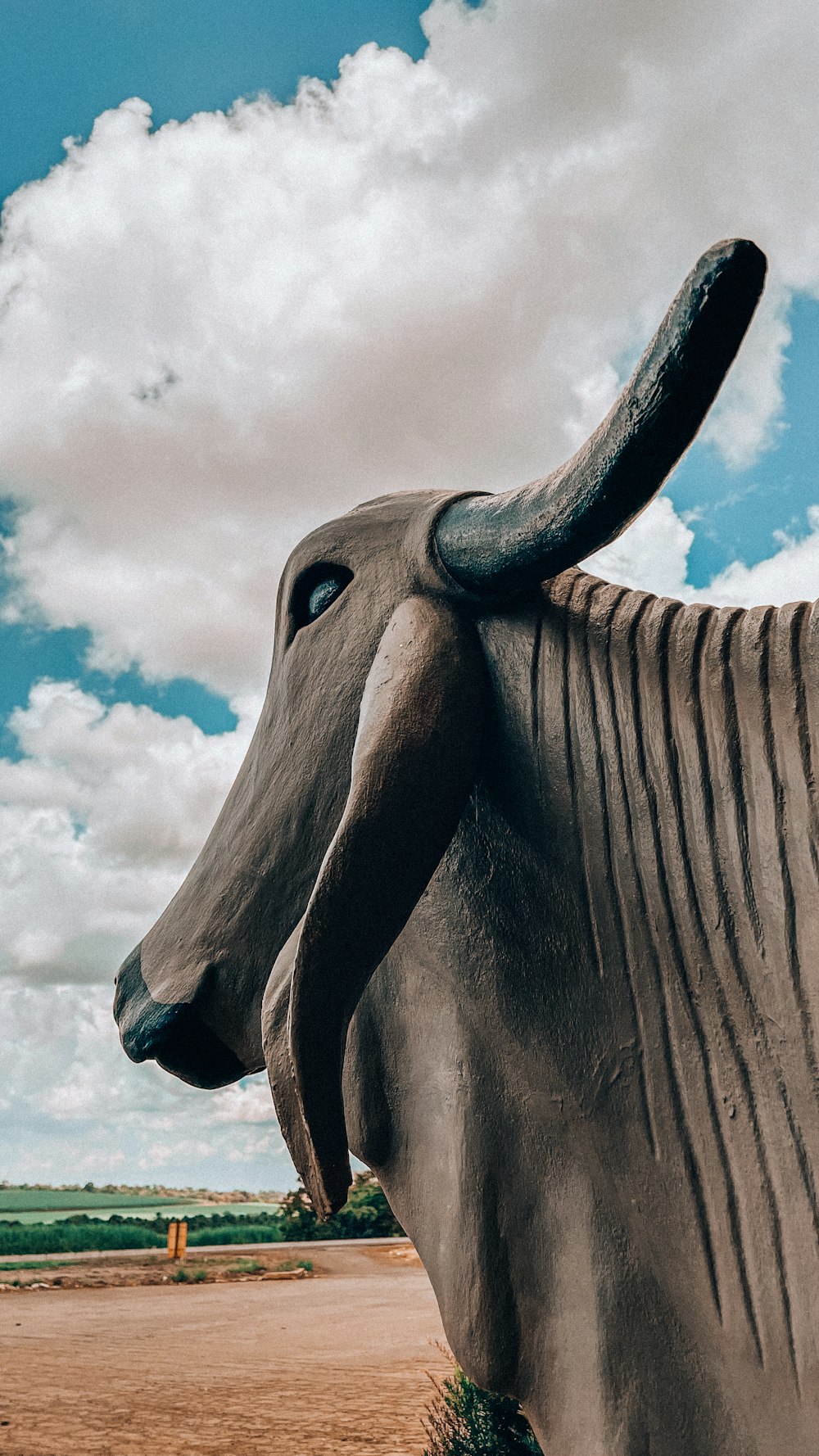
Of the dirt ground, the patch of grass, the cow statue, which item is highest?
the cow statue

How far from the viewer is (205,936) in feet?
6.15

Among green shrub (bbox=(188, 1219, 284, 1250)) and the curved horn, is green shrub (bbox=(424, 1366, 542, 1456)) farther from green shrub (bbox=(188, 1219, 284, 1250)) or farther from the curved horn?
green shrub (bbox=(188, 1219, 284, 1250))

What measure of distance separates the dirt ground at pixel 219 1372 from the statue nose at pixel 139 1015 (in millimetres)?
5613

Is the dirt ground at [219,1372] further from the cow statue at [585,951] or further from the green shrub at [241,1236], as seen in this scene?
the green shrub at [241,1236]

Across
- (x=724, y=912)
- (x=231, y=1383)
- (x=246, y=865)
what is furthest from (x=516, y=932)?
(x=231, y=1383)

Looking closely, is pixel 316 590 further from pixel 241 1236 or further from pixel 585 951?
pixel 241 1236

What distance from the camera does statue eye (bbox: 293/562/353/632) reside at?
191 centimetres

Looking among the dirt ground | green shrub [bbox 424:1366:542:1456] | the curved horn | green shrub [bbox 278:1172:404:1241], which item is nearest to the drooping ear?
the curved horn

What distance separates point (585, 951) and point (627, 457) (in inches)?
25.7

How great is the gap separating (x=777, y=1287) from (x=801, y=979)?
1.16 ft

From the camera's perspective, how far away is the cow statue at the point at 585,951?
4.38ft

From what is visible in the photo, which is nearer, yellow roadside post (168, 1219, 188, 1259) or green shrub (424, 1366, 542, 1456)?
green shrub (424, 1366, 542, 1456)

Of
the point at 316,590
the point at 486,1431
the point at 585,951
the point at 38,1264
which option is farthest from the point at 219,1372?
the point at 38,1264

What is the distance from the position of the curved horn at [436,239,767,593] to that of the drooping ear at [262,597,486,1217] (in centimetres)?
17
